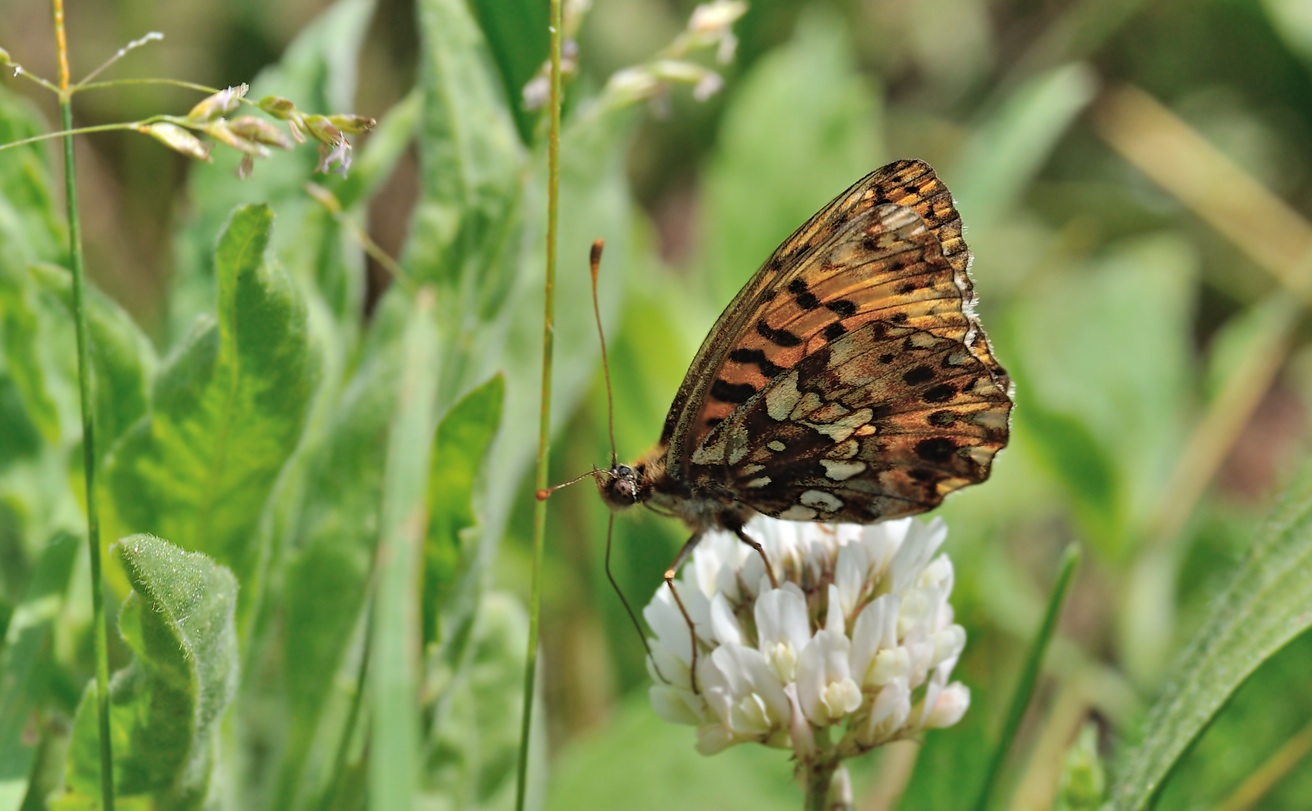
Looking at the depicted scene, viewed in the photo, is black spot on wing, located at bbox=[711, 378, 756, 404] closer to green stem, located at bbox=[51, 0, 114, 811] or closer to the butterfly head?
the butterfly head

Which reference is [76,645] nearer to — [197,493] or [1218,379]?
[197,493]

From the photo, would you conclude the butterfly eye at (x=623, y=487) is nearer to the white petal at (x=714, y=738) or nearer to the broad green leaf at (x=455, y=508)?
the broad green leaf at (x=455, y=508)

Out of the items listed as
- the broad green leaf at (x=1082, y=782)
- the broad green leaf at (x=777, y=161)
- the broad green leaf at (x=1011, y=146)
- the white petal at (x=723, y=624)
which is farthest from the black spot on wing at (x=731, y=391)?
the broad green leaf at (x=1011, y=146)

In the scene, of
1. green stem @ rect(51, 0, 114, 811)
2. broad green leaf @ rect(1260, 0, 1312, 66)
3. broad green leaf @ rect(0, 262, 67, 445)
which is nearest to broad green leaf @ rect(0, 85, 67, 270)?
broad green leaf @ rect(0, 262, 67, 445)

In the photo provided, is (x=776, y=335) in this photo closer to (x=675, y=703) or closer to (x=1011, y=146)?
(x=675, y=703)

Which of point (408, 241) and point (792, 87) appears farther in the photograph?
point (792, 87)


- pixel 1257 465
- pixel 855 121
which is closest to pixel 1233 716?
pixel 855 121
